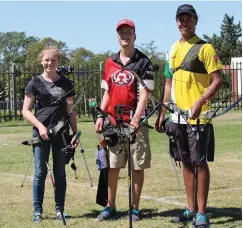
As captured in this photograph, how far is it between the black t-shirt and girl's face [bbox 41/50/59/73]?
0.15 meters

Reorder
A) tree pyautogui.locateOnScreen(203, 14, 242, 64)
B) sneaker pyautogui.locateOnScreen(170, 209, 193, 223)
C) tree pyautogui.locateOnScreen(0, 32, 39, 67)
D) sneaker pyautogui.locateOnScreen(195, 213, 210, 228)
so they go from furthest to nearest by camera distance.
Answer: tree pyautogui.locateOnScreen(0, 32, 39, 67) → tree pyautogui.locateOnScreen(203, 14, 242, 64) → sneaker pyautogui.locateOnScreen(170, 209, 193, 223) → sneaker pyautogui.locateOnScreen(195, 213, 210, 228)

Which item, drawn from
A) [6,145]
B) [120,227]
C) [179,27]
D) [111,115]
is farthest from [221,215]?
[6,145]

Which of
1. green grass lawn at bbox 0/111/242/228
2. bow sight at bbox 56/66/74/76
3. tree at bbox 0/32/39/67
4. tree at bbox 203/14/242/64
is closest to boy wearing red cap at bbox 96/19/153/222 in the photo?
green grass lawn at bbox 0/111/242/228

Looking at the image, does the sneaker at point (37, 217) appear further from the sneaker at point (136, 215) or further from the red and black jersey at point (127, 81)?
the red and black jersey at point (127, 81)

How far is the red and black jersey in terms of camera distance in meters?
6.87

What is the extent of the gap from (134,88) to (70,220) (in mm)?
1681

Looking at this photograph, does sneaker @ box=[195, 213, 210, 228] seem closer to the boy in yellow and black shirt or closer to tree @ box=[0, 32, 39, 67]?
the boy in yellow and black shirt

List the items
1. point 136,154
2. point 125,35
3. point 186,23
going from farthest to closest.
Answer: point 136,154 < point 125,35 < point 186,23

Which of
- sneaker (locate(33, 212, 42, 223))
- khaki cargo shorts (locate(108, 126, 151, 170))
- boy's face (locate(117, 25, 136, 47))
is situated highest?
boy's face (locate(117, 25, 136, 47))

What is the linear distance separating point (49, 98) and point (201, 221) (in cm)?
221

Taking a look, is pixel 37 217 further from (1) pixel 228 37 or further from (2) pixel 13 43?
(2) pixel 13 43

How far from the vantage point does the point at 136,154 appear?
23.0ft

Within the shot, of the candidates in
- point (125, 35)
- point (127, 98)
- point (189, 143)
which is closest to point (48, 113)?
point (127, 98)

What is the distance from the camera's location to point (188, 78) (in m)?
6.45
